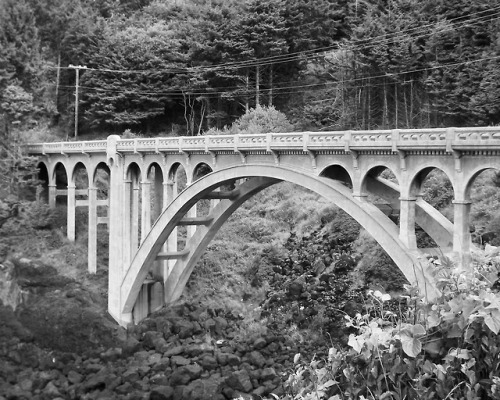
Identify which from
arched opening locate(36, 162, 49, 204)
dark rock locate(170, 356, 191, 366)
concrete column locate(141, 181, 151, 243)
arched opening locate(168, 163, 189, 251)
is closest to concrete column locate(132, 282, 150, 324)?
arched opening locate(168, 163, 189, 251)

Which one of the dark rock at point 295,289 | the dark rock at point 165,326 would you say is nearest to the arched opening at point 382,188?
the dark rock at point 295,289

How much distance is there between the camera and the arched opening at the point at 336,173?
1939 centimetres

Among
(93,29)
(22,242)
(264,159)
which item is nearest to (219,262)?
(22,242)

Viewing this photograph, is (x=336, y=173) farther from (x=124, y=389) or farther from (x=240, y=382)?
(x=124, y=389)

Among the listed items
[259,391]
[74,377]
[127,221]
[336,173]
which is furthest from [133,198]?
[336,173]

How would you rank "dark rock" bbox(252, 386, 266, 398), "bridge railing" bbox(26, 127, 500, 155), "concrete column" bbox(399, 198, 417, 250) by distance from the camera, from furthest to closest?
"dark rock" bbox(252, 386, 266, 398)
"concrete column" bbox(399, 198, 417, 250)
"bridge railing" bbox(26, 127, 500, 155)

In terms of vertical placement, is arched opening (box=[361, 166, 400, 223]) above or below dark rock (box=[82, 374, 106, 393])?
above

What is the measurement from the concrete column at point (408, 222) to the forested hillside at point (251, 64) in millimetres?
16976

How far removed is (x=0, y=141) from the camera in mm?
36125

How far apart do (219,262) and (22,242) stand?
35.0 ft

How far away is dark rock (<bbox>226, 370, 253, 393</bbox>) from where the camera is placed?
940 inches

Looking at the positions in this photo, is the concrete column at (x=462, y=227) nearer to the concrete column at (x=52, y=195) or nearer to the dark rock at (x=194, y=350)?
the dark rock at (x=194, y=350)

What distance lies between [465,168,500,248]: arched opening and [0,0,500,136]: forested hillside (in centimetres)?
369

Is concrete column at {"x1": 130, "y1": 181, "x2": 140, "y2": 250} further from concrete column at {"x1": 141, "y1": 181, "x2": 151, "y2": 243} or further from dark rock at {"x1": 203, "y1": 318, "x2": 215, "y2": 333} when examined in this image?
dark rock at {"x1": 203, "y1": 318, "x2": 215, "y2": 333}
